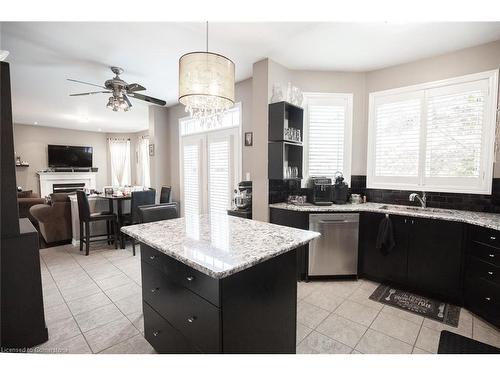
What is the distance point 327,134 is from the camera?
11.5ft

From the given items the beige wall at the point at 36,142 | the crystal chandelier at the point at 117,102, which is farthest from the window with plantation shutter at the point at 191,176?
the beige wall at the point at 36,142

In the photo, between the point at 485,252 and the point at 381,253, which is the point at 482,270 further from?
the point at 381,253

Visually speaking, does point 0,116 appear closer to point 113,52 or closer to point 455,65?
point 113,52

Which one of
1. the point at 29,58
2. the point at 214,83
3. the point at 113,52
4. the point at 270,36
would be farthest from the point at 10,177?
the point at 270,36

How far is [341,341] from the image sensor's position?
77.1 inches

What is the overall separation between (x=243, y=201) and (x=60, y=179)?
7.82 meters

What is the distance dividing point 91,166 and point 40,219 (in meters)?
5.17

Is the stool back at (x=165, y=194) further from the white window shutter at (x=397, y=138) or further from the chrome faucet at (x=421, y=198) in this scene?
the chrome faucet at (x=421, y=198)

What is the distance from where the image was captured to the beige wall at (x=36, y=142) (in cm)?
766

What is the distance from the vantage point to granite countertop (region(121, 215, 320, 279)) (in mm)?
1196

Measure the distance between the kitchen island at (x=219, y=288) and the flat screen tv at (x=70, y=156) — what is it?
8.48 metres

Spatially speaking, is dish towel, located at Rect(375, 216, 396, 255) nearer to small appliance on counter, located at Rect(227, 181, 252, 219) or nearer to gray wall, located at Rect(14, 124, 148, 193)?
small appliance on counter, located at Rect(227, 181, 252, 219)

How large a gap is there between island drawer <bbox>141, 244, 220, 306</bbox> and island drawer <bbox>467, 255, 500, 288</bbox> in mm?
2466

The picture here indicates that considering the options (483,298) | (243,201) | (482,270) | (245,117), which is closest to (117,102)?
(245,117)
